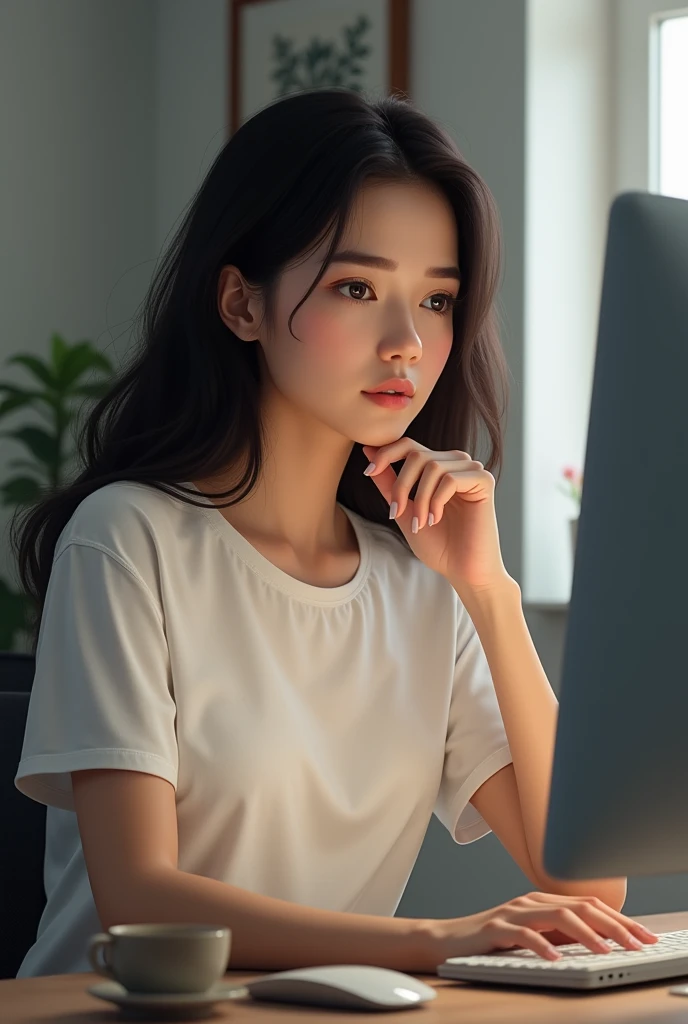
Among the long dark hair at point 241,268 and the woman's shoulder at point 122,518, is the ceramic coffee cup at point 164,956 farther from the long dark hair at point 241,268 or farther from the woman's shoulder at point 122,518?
the long dark hair at point 241,268

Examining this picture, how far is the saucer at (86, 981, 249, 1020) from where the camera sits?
2.46 ft

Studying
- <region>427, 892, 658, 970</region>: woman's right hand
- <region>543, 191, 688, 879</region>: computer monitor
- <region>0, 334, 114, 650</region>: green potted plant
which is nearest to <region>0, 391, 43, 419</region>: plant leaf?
<region>0, 334, 114, 650</region>: green potted plant

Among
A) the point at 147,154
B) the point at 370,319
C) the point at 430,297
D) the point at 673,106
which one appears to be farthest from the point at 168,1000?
the point at 147,154

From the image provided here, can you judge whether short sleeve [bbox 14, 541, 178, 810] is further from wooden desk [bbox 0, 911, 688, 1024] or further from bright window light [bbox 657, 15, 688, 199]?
bright window light [bbox 657, 15, 688, 199]

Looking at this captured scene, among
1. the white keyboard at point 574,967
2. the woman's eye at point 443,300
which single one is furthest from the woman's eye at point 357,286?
the white keyboard at point 574,967

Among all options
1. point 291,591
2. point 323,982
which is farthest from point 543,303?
point 323,982

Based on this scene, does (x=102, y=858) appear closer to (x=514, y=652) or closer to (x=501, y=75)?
(x=514, y=652)

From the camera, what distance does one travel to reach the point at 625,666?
2.19 feet

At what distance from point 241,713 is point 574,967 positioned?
493 millimetres

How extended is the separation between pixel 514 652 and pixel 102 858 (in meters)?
0.52

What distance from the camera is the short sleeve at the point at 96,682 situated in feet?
3.84

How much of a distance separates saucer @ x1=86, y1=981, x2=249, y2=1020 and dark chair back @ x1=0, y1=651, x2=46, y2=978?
0.59 meters

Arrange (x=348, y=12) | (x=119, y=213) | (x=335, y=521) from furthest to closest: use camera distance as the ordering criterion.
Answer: (x=119, y=213) < (x=348, y=12) < (x=335, y=521)

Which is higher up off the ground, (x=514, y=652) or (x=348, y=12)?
(x=348, y=12)
